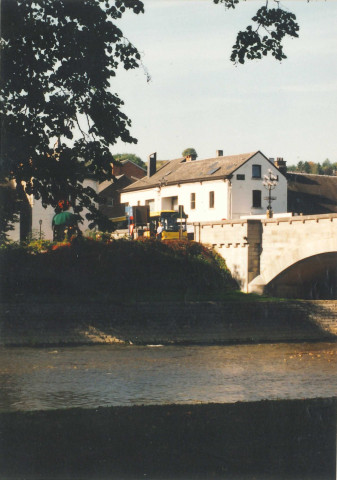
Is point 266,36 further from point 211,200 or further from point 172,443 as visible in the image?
point 211,200

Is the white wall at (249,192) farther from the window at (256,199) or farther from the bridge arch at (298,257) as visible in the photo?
the bridge arch at (298,257)

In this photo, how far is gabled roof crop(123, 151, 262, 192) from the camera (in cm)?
7531

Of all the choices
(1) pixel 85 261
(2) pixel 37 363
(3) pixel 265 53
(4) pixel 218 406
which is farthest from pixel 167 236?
(4) pixel 218 406

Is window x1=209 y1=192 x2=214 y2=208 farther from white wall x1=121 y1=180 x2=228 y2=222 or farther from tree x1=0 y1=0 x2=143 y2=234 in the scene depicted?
tree x1=0 y1=0 x2=143 y2=234

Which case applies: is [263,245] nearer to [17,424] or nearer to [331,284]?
[331,284]

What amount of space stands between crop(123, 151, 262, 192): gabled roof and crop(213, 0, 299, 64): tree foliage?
5952 centimetres

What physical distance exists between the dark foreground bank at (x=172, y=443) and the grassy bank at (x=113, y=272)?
24.4 m

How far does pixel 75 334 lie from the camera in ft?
111

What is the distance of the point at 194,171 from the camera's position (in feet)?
260

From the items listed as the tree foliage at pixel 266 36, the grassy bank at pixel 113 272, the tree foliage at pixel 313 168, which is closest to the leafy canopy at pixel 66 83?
the tree foliage at pixel 266 36

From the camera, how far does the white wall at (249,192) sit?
245ft

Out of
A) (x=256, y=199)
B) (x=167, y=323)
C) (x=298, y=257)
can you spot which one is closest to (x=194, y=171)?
(x=256, y=199)

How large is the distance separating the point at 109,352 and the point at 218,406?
24.2 m

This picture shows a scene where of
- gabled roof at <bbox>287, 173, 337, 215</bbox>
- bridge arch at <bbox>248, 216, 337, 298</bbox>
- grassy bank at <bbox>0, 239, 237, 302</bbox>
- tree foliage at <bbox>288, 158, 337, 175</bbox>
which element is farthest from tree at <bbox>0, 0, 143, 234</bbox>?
tree foliage at <bbox>288, 158, 337, 175</bbox>
